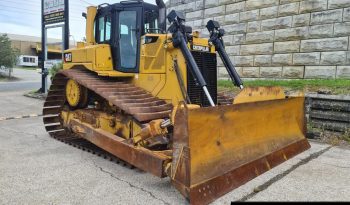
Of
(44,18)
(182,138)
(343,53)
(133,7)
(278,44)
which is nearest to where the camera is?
(182,138)

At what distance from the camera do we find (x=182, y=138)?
345 centimetres

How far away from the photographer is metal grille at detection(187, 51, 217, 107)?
4989mm

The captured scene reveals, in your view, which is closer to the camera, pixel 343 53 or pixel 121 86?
pixel 121 86

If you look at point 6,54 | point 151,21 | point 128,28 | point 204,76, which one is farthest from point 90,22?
point 6,54

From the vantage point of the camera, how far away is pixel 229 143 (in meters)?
3.99

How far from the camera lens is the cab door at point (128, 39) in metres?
5.64

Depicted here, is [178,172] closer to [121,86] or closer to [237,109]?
[237,109]

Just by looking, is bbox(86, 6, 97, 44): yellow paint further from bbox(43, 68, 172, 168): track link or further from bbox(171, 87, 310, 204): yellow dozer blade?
bbox(171, 87, 310, 204): yellow dozer blade

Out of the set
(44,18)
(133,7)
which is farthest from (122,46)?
(44,18)

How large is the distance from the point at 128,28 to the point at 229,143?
2.92 m

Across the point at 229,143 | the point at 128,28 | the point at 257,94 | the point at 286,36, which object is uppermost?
the point at 286,36

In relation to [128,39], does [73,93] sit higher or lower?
lower

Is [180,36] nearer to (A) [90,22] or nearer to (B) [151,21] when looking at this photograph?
(B) [151,21]

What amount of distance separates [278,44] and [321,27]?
1240mm
